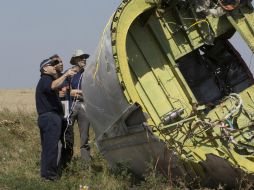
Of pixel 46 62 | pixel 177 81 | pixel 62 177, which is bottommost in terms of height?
pixel 62 177

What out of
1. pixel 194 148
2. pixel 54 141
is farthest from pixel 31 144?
pixel 194 148

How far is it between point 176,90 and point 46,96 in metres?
1.86

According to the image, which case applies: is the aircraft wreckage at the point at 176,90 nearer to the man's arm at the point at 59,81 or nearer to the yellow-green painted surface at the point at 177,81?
the yellow-green painted surface at the point at 177,81

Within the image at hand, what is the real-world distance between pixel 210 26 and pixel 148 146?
8.08ft

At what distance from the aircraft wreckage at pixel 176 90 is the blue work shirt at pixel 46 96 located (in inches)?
23.9

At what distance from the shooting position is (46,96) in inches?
369

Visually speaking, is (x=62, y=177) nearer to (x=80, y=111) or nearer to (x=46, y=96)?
(x=46, y=96)

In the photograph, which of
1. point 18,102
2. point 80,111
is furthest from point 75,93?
point 18,102

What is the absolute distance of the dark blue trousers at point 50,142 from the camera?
9195mm

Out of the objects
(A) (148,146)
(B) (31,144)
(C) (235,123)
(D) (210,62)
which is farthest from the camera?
(B) (31,144)

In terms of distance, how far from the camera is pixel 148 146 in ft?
25.9

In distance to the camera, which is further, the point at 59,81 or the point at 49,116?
the point at 49,116

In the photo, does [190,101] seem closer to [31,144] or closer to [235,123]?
[235,123]

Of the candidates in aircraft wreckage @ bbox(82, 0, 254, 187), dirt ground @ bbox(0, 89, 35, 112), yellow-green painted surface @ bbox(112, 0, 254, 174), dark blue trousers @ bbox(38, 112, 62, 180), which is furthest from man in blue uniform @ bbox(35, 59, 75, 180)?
dirt ground @ bbox(0, 89, 35, 112)
